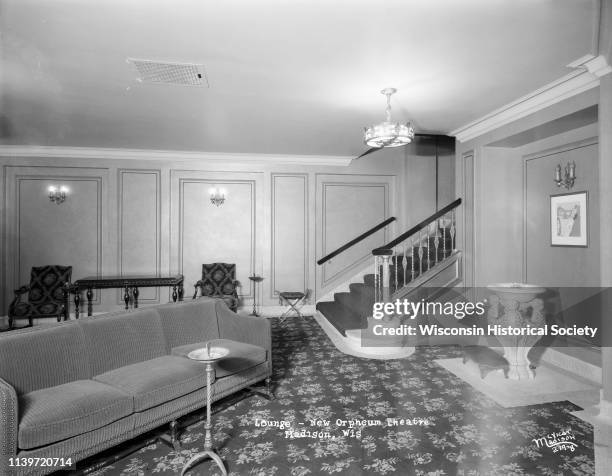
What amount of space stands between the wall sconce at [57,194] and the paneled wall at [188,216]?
0.06 meters

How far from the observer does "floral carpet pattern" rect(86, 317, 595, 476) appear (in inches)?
75.0

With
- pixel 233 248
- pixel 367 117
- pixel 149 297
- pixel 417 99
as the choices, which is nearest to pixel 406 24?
pixel 417 99

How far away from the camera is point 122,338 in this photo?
244cm

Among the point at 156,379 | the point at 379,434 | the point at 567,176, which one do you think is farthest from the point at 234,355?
the point at 567,176

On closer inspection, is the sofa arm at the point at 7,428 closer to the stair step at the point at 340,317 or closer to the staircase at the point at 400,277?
the staircase at the point at 400,277

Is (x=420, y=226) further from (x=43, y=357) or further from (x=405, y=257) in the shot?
(x=43, y=357)

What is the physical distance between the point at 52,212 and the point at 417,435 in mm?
5089

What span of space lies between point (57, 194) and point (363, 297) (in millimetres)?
4096

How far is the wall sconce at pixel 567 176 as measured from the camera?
329cm

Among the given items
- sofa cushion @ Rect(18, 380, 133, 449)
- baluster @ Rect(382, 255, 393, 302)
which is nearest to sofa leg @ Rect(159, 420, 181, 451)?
sofa cushion @ Rect(18, 380, 133, 449)

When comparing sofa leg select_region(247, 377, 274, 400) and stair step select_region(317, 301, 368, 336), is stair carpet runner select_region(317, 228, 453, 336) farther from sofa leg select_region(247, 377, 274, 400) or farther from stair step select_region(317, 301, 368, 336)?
sofa leg select_region(247, 377, 274, 400)

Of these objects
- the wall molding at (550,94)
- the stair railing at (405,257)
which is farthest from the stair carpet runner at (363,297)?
the wall molding at (550,94)

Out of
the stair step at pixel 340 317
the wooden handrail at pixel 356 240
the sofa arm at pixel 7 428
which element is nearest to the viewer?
the sofa arm at pixel 7 428
